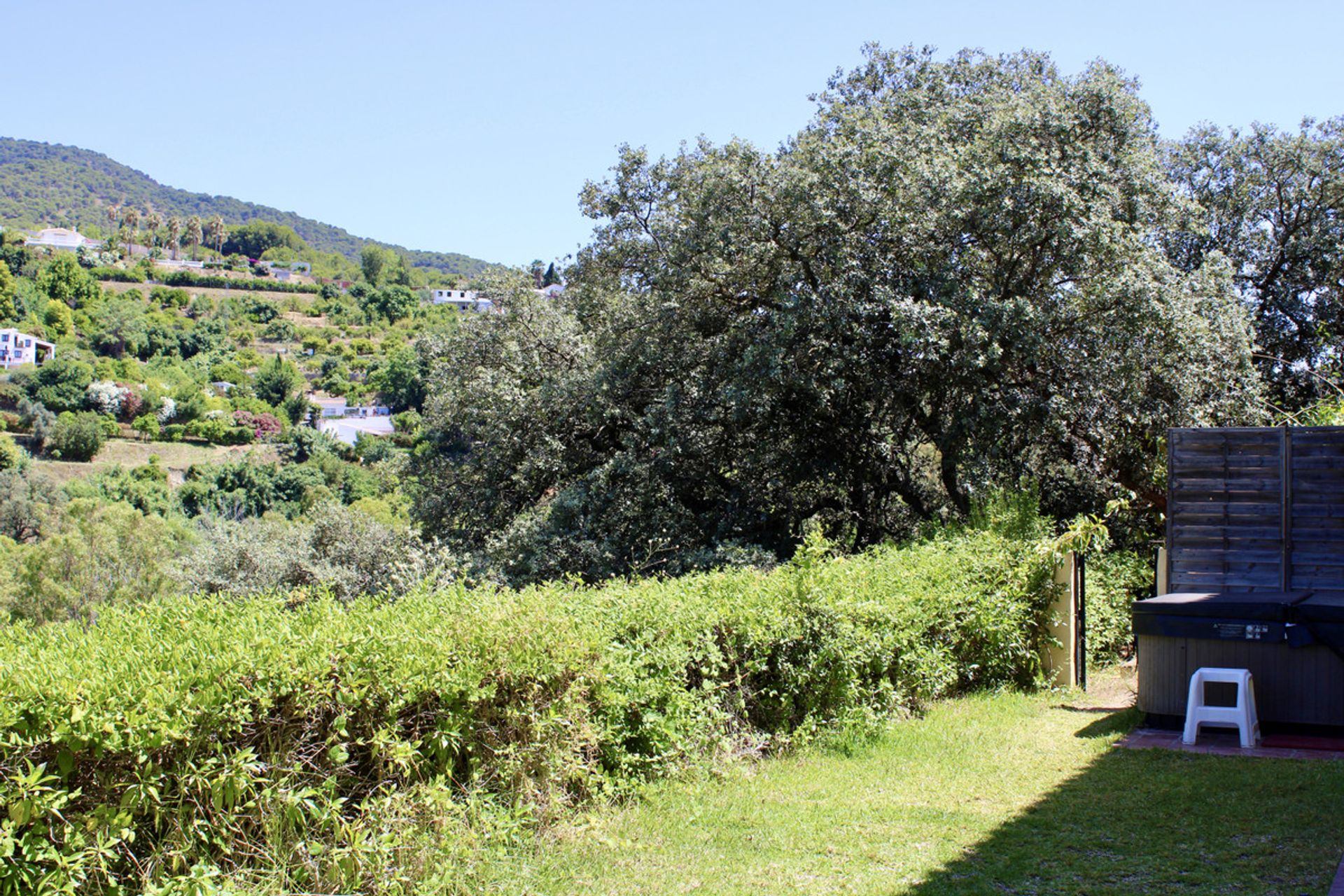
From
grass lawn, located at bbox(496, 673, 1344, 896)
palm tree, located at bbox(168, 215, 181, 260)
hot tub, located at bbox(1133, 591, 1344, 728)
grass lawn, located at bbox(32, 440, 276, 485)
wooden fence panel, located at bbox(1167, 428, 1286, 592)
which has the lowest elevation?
grass lawn, located at bbox(32, 440, 276, 485)

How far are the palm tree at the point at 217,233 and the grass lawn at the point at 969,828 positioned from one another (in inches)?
8182

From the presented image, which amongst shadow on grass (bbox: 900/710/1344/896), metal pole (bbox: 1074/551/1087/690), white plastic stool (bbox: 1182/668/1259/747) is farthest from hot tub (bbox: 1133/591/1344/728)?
metal pole (bbox: 1074/551/1087/690)

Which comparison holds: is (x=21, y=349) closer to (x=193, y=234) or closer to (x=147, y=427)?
(x=147, y=427)

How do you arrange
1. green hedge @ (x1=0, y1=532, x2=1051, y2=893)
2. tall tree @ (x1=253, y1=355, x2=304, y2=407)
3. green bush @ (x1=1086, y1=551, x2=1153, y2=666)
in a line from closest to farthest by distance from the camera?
green hedge @ (x1=0, y1=532, x2=1051, y2=893)
green bush @ (x1=1086, y1=551, x2=1153, y2=666)
tall tree @ (x1=253, y1=355, x2=304, y2=407)

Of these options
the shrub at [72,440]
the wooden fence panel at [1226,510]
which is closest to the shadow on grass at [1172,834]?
the wooden fence panel at [1226,510]

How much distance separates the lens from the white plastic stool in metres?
6.54

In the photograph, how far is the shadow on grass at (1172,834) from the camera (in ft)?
13.7

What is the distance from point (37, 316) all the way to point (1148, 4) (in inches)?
5567

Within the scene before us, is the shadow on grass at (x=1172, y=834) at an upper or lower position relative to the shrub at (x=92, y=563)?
upper

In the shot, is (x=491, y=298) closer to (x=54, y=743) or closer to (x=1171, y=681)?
(x=1171, y=681)

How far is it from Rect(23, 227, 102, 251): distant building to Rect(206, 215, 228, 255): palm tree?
72.2ft

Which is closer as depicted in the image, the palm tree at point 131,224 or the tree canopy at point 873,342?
the tree canopy at point 873,342

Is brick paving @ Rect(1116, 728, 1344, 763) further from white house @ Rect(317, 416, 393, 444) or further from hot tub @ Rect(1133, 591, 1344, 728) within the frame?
white house @ Rect(317, 416, 393, 444)

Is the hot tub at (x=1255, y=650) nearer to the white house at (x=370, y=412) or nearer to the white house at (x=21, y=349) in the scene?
the white house at (x=370, y=412)
